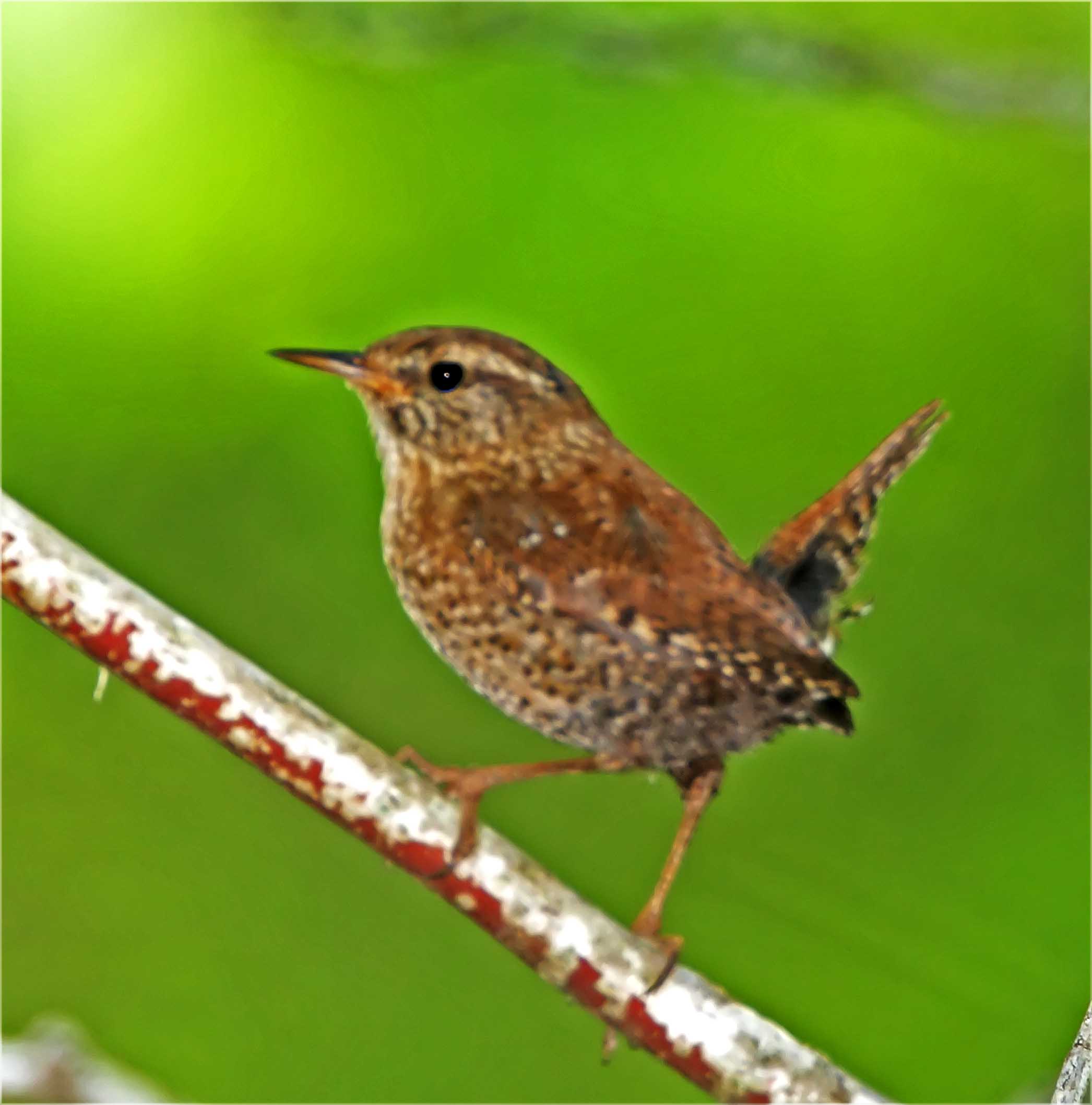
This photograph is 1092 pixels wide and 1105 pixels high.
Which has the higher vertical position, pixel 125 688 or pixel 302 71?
pixel 302 71

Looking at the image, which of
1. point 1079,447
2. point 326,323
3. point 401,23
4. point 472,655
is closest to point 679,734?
point 472,655

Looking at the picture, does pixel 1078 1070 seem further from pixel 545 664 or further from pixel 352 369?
pixel 352 369

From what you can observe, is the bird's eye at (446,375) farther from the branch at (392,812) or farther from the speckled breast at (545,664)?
the branch at (392,812)

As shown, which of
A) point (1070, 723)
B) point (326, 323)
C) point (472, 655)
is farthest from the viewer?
point (1070, 723)

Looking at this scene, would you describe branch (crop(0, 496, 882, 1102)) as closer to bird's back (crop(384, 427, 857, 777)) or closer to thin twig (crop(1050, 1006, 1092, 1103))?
bird's back (crop(384, 427, 857, 777))

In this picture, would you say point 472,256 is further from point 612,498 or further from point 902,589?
point 902,589

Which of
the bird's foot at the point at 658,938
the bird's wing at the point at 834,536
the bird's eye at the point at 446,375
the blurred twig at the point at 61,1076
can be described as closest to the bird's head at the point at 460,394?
the bird's eye at the point at 446,375

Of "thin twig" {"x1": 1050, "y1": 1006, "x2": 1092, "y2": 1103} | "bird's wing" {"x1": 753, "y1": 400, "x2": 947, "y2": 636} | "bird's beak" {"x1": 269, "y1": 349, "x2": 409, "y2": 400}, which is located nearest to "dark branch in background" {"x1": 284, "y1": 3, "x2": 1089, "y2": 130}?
"bird's wing" {"x1": 753, "y1": 400, "x2": 947, "y2": 636}
